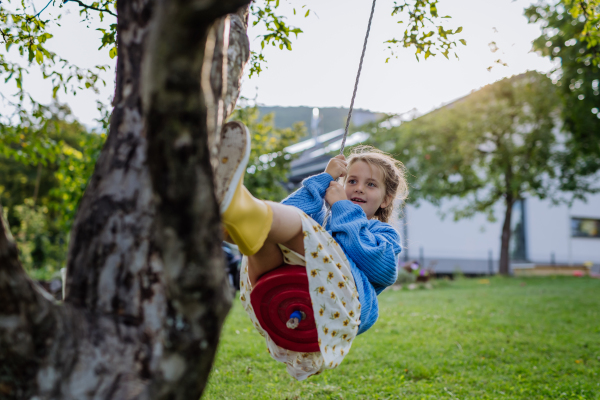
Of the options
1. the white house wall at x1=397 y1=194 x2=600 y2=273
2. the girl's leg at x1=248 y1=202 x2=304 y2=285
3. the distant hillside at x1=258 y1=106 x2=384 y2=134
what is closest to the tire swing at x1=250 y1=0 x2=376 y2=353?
the girl's leg at x1=248 y1=202 x2=304 y2=285

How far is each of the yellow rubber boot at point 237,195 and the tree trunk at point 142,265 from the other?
29 centimetres

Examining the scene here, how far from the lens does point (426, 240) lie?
1802 cm

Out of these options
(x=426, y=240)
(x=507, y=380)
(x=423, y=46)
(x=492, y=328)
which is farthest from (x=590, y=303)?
(x=426, y=240)

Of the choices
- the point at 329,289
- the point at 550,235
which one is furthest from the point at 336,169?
the point at 550,235

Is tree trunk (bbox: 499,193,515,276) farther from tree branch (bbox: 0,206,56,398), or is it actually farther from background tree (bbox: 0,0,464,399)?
tree branch (bbox: 0,206,56,398)

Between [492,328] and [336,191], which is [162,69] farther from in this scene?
[492,328]

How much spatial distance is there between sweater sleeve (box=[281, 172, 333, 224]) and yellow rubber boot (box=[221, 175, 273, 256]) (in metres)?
0.74

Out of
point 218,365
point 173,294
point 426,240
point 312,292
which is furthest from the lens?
point 426,240

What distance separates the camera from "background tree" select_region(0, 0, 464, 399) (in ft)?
3.38

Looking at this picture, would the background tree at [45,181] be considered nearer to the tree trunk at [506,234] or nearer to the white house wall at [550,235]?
the tree trunk at [506,234]

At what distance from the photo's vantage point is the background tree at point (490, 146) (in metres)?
13.2

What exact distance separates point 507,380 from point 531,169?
11.0 metres

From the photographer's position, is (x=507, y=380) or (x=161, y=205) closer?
(x=161, y=205)

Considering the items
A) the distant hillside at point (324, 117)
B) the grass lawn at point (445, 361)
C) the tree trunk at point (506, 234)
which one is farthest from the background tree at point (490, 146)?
the grass lawn at point (445, 361)
